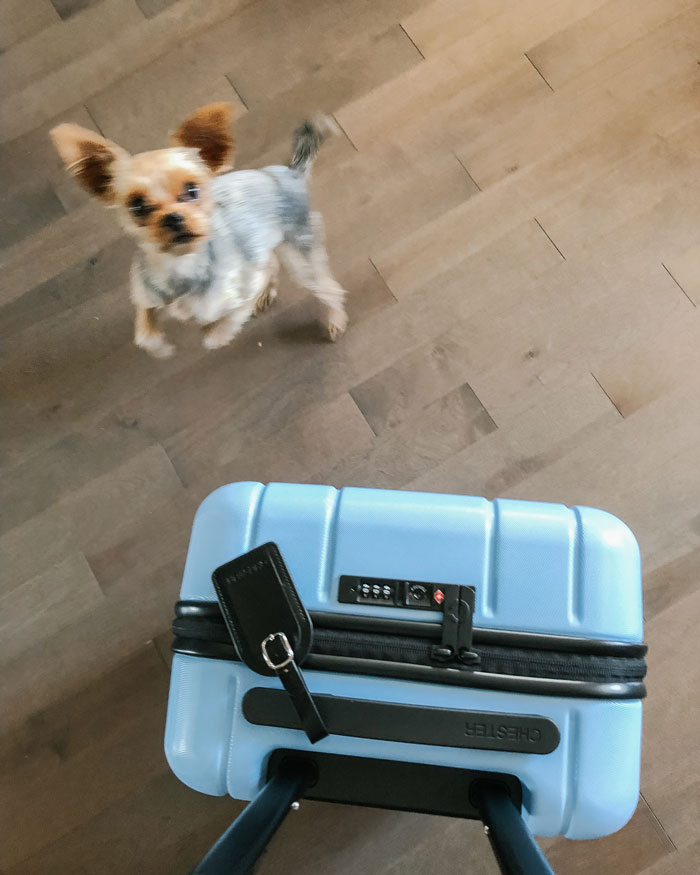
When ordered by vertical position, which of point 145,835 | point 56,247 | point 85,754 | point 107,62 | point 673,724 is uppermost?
point 107,62

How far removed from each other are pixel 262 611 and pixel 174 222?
62 cm

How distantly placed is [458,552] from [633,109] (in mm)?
1181

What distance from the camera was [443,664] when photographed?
82 centimetres

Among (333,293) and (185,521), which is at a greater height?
(333,293)

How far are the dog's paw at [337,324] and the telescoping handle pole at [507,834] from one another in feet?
2.92

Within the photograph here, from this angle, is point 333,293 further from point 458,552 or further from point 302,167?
point 458,552

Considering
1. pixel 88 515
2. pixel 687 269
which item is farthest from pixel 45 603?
pixel 687 269

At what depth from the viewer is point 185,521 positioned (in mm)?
1320

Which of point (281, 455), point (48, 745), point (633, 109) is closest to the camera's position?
point (48, 745)

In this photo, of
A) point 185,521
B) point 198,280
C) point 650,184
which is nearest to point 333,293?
point 198,280

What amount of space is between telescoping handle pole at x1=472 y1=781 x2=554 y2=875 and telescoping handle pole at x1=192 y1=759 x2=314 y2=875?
23 centimetres

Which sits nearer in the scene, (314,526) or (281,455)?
→ (314,526)

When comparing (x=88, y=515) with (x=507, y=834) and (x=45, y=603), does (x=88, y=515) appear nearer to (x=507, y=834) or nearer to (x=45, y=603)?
(x=45, y=603)

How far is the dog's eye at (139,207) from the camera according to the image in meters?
1.00
